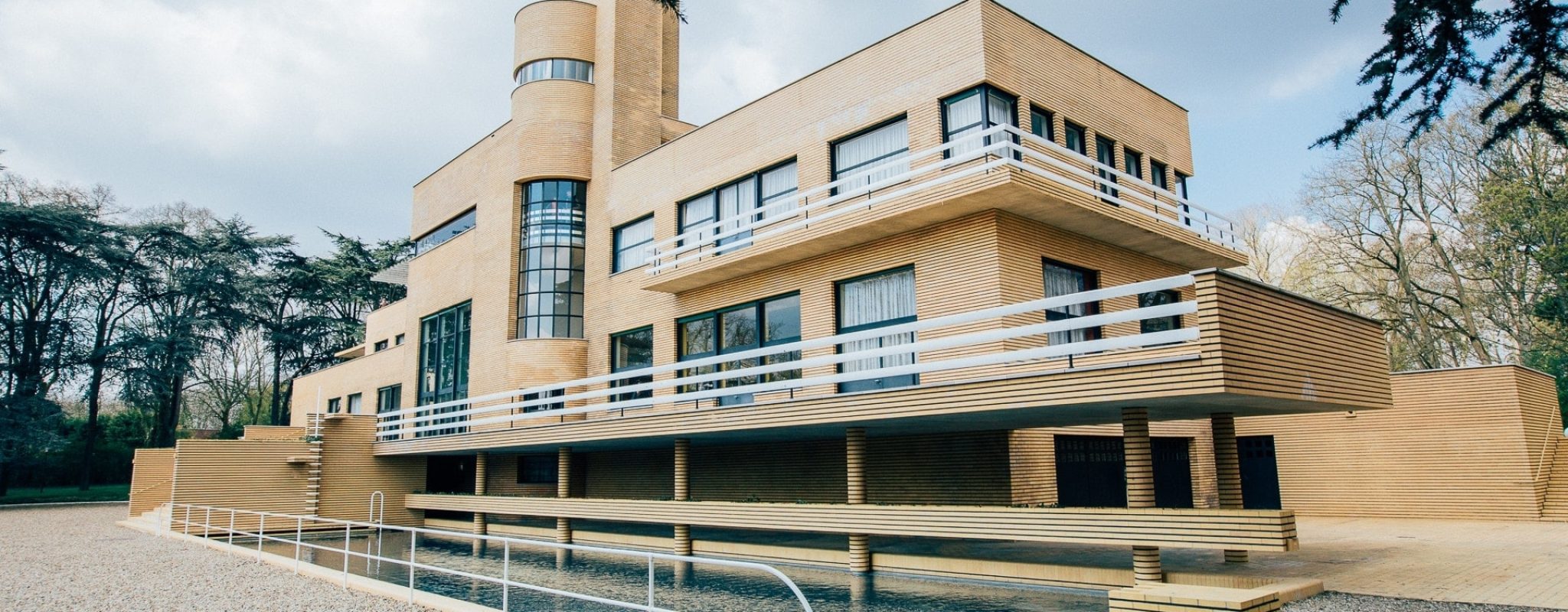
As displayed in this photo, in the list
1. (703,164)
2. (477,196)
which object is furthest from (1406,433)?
(477,196)

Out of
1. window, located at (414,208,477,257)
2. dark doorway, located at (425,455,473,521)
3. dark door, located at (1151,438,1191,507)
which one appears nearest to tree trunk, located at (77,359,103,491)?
window, located at (414,208,477,257)

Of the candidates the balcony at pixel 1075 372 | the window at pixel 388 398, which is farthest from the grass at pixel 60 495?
the balcony at pixel 1075 372

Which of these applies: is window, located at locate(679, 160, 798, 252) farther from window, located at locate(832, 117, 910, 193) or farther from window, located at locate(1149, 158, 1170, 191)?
window, located at locate(1149, 158, 1170, 191)

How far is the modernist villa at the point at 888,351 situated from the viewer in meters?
11.6

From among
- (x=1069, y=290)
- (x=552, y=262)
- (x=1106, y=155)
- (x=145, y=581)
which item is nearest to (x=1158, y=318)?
(x=1069, y=290)

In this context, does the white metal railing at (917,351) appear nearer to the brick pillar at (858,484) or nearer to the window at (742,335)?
the window at (742,335)

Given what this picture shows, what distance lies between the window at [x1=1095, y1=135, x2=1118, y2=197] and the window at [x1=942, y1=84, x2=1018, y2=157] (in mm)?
2996

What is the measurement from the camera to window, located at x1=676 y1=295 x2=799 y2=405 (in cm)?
1838

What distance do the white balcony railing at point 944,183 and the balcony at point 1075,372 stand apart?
2.00 metres

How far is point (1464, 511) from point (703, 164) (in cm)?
1753

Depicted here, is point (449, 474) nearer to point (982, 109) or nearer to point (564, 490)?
point (564, 490)

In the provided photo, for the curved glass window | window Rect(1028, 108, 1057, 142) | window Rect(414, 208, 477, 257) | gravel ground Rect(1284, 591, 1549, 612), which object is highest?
the curved glass window

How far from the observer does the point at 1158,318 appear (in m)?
17.6

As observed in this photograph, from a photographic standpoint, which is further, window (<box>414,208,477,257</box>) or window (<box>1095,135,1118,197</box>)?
window (<box>414,208,477,257</box>)
